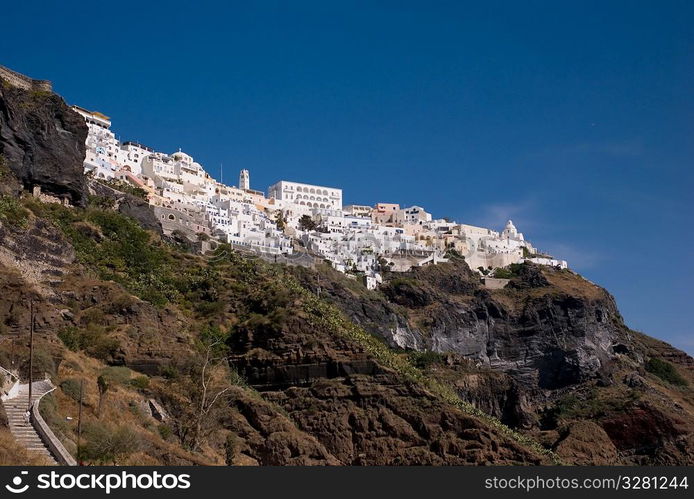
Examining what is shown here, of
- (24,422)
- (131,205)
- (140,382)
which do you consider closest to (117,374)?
(140,382)

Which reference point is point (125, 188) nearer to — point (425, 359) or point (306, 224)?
point (425, 359)

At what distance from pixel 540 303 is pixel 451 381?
3206 centimetres

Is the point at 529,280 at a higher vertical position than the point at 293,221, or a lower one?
lower

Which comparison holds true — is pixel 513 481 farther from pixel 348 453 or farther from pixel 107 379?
pixel 348 453

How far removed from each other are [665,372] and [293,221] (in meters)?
55.2

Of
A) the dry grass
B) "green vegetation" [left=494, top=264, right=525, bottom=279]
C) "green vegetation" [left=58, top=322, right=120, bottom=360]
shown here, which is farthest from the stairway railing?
"green vegetation" [left=494, top=264, right=525, bottom=279]

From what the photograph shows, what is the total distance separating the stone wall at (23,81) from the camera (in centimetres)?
8762

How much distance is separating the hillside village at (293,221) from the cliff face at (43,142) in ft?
50.4

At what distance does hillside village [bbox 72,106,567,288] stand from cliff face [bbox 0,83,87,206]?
604 inches

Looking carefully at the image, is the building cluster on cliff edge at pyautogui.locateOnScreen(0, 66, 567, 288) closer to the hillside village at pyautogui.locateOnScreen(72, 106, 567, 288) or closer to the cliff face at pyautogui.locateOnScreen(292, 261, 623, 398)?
the hillside village at pyautogui.locateOnScreen(72, 106, 567, 288)

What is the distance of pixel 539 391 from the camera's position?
108500 mm

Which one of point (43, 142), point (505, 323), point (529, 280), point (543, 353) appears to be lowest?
point (543, 353)

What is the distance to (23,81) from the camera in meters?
89.6

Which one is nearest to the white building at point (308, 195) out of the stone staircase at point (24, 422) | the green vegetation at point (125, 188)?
the green vegetation at point (125, 188)
